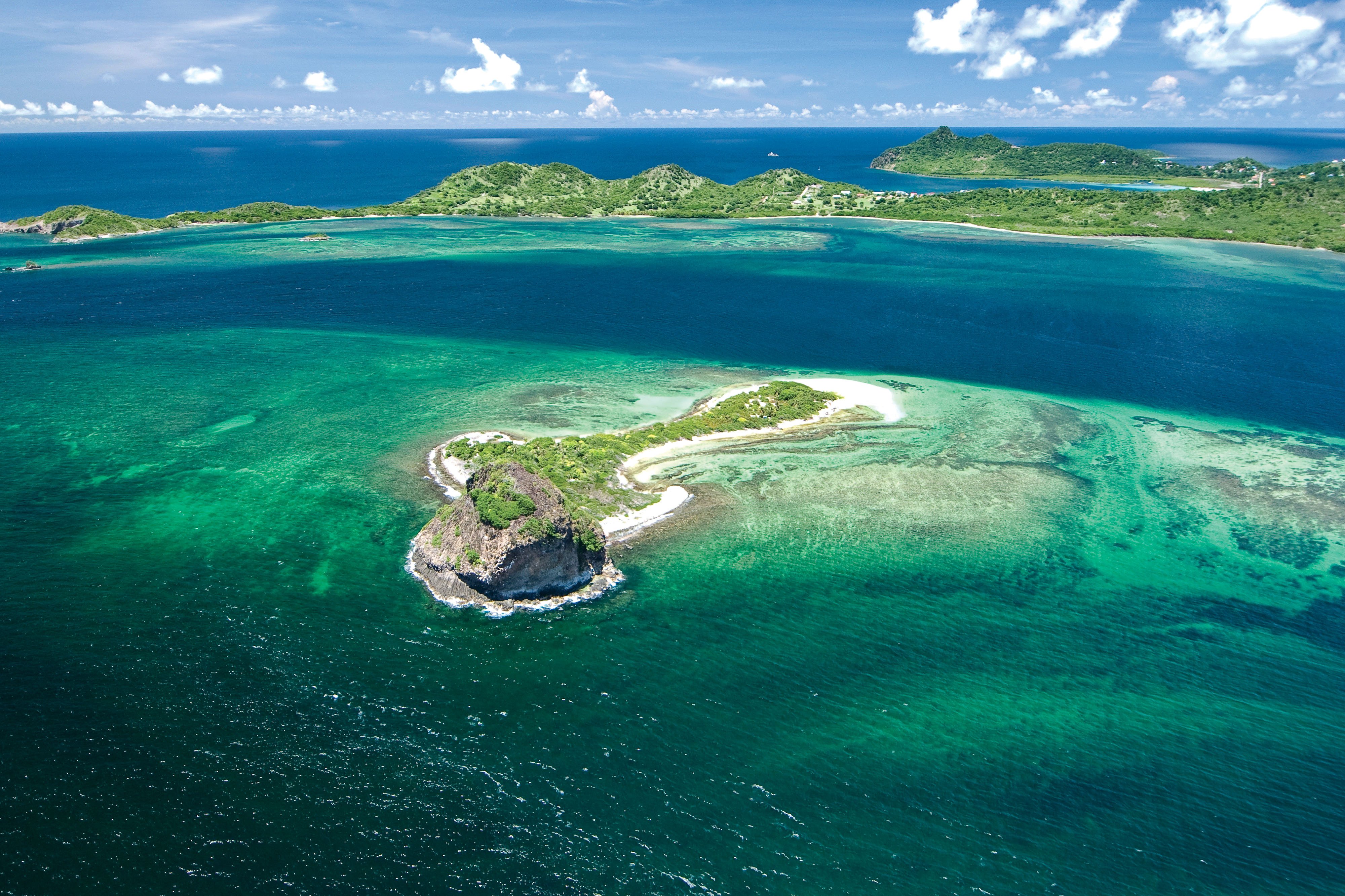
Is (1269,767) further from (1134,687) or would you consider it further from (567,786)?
(567,786)

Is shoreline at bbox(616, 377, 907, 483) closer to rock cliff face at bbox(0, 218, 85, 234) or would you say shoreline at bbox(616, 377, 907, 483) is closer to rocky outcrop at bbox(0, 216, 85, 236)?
rock cliff face at bbox(0, 218, 85, 234)

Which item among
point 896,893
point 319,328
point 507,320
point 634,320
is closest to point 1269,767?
point 896,893

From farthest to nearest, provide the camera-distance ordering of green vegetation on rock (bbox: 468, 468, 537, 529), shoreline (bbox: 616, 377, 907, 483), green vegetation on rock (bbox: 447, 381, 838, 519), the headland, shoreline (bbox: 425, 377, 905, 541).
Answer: shoreline (bbox: 616, 377, 907, 483) < green vegetation on rock (bbox: 447, 381, 838, 519) < shoreline (bbox: 425, 377, 905, 541) < the headland < green vegetation on rock (bbox: 468, 468, 537, 529)

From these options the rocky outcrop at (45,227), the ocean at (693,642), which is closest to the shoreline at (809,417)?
the ocean at (693,642)

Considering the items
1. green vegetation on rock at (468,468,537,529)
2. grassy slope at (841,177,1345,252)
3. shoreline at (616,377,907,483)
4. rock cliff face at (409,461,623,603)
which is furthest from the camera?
grassy slope at (841,177,1345,252)

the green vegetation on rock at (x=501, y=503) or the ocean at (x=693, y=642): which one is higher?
the green vegetation on rock at (x=501, y=503)

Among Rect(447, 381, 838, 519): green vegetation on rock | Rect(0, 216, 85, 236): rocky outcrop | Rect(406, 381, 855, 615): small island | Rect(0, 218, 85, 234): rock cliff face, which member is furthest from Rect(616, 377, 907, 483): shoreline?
Rect(0, 216, 85, 236): rocky outcrop

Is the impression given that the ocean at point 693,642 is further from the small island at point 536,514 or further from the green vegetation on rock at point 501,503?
the green vegetation on rock at point 501,503
